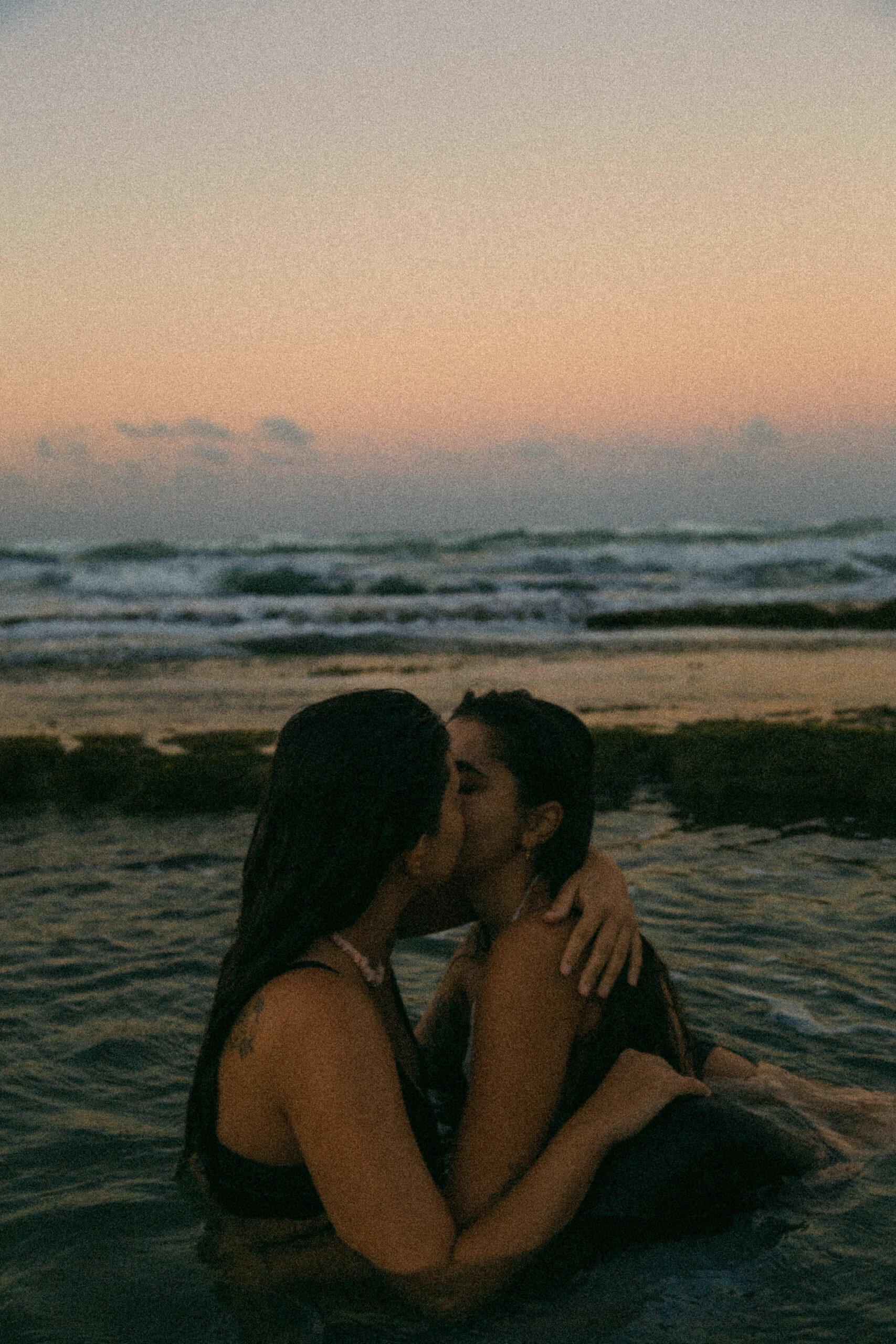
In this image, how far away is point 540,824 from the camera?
349 cm

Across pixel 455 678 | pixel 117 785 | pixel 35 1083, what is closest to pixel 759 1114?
pixel 35 1083

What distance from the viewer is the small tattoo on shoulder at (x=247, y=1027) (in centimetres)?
289

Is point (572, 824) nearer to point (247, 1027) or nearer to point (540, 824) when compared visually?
point (540, 824)

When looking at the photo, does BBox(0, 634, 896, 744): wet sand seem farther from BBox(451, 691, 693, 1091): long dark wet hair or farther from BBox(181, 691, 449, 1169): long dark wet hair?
BBox(181, 691, 449, 1169): long dark wet hair

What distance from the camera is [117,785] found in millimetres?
8891

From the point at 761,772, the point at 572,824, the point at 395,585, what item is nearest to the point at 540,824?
the point at 572,824

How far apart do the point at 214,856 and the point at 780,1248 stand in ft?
15.1

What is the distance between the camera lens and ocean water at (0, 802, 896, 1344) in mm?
3219

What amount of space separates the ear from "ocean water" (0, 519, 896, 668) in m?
15.6

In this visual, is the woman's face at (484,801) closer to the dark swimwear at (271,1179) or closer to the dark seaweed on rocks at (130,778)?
the dark swimwear at (271,1179)

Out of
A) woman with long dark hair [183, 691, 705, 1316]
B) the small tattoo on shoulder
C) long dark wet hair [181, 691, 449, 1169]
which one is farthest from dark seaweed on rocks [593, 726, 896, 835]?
the small tattoo on shoulder

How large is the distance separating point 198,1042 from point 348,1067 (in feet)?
8.15

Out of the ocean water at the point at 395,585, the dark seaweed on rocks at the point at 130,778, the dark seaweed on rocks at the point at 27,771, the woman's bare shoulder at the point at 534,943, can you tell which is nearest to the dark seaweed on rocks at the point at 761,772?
the dark seaweed on rocks at the point at 130,778

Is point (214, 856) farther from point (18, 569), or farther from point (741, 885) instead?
point (18, 569)
